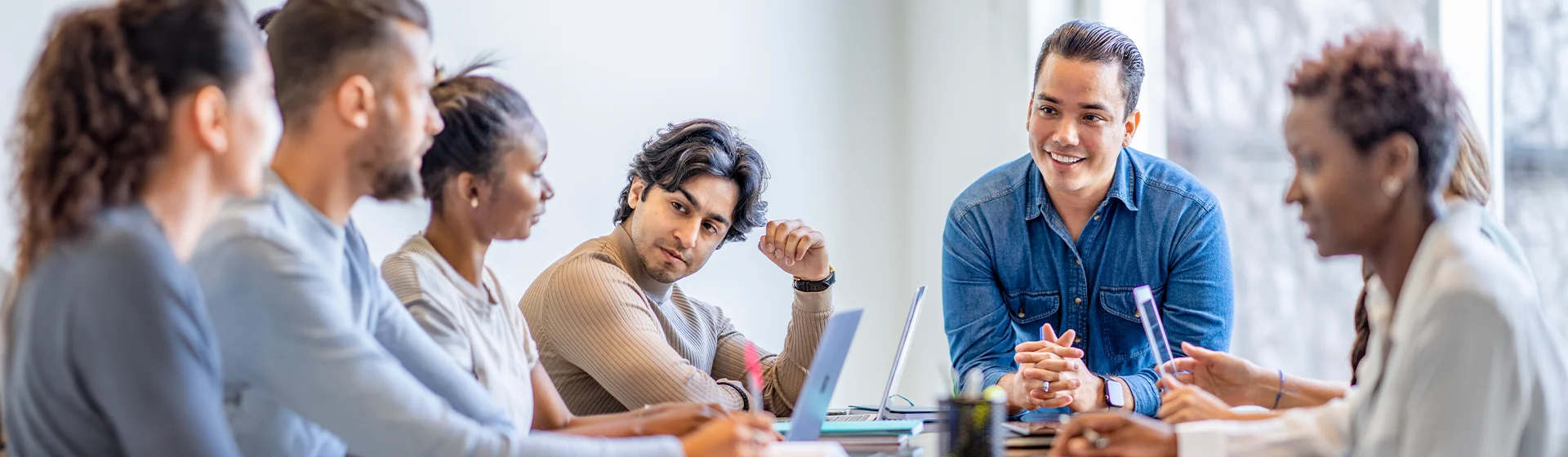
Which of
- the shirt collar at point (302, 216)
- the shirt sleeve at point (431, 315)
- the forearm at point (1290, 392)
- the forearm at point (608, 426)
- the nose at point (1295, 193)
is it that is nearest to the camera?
the shirt collar at point (302, 216)

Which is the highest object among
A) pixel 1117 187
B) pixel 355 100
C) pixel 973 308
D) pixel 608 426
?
pixel 355 100

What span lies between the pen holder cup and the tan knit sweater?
0.81 m

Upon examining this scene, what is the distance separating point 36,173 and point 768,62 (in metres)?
3.02

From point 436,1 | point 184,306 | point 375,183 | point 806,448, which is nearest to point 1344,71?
point 806,448

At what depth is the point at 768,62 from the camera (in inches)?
162

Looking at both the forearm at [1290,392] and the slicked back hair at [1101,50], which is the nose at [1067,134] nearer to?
the slicked back hair at [1101,50]

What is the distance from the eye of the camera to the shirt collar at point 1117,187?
8.84 ft

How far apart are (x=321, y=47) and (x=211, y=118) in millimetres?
230

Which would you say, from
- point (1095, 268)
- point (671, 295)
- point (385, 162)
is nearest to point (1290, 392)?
point (1095, 268)

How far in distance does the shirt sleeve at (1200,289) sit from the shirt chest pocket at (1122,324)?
0.17ft

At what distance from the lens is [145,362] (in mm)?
1122

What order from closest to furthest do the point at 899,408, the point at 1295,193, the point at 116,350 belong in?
the point at 116,350 → the point at 1295,193 → the point at 899,408

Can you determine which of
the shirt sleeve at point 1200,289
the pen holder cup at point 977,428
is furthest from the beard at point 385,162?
the shirt sleeve at point 1200,289

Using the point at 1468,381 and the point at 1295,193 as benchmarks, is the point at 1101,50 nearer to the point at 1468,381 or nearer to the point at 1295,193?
the point at 1295,193
